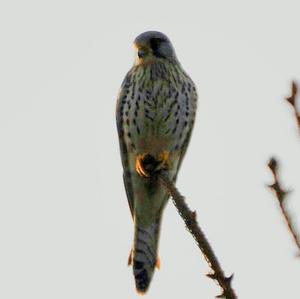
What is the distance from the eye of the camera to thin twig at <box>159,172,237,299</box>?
87.6 inches

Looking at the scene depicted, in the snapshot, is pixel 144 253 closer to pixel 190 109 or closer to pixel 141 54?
pixel 190 109

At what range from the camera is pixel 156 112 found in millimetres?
6520

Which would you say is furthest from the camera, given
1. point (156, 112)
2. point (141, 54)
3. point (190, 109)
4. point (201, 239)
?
point (141, 54)

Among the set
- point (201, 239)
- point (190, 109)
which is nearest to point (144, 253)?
point (190, 109)

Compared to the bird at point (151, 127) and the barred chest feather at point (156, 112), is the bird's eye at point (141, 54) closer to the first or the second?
the bird at point (151, 127)

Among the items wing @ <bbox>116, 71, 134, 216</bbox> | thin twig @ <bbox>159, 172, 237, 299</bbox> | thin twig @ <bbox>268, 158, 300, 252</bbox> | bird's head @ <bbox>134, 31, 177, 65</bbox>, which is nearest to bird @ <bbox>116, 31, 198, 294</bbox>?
wing @ <bbox>116, 71, 134, 216</bbox>

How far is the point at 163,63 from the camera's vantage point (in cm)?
712

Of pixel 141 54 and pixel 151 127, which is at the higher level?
pixel 141 54

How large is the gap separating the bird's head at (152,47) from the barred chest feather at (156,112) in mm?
365

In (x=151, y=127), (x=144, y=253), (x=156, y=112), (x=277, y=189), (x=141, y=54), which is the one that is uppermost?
(x=141, y=54)

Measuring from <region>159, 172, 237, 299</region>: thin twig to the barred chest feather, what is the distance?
3.18 metres

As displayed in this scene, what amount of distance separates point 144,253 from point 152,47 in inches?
103

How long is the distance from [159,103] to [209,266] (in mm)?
4273

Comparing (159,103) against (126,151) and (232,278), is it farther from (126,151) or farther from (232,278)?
(232,278)
